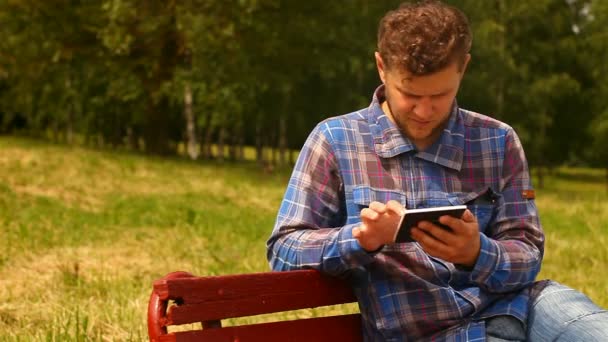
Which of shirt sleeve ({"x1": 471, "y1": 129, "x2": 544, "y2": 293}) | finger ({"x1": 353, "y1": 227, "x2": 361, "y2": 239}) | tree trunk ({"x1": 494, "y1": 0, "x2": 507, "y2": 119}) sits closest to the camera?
finger ({"x1": 353, "y1": 227, "x2": 361, "y2": 239})

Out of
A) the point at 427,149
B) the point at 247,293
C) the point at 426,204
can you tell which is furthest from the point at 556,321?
the point at 247,293

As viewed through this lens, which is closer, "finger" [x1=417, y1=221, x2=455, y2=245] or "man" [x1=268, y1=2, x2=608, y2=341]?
"finger" [x1=417, y1=221, x2=455, y2=245]

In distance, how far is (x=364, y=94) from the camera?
37281 mm

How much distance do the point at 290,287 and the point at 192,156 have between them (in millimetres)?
31095

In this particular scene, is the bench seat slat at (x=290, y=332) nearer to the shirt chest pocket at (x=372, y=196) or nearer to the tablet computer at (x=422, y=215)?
the shirt chest pocket at (x=372, y=196)

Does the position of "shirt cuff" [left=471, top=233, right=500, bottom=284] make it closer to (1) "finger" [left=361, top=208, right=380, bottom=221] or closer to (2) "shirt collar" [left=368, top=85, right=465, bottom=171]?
(2) "shirt collar" [left=368, top=85, right=465, bottom=171]

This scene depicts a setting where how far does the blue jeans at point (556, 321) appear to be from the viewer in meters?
3.04

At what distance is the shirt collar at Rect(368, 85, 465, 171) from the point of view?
10.6ft

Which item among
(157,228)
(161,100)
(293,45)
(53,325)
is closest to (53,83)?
(161,100)

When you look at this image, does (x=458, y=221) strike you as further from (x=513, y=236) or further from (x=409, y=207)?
(x=513, y=236)

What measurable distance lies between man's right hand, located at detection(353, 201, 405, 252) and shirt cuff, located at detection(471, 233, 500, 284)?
0.33 meters

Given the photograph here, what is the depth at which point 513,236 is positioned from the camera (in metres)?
3.31

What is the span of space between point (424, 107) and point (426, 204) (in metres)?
0.32

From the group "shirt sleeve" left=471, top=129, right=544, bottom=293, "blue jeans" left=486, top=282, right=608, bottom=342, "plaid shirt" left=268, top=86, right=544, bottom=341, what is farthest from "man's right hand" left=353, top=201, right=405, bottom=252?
"blue jeans" left=486, top=282, right=608, bottom=342
